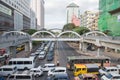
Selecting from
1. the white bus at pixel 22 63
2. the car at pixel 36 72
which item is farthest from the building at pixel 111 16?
the car at pixel 36 72

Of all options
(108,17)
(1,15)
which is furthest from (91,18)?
(1,15)

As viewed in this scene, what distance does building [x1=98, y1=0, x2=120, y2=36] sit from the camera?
78.8 metres

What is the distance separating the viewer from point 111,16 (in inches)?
3447

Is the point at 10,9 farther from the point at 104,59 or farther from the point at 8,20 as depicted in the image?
the point at 104,59

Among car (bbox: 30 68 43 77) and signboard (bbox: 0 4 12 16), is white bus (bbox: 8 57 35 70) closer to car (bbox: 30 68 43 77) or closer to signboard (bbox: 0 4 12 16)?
car (bbox: 30 68 43 77)

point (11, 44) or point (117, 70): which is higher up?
point (11, 44)

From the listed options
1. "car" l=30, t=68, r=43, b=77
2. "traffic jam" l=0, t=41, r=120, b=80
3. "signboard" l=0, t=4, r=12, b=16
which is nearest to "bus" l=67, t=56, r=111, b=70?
"traffic jam" l=0, t=41, r=120, b=80

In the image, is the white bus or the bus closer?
the white bus

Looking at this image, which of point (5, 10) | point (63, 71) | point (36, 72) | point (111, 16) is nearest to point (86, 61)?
point (63, 71)

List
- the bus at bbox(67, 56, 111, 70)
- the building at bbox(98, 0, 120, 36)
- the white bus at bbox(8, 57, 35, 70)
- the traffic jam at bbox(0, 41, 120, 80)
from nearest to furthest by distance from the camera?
the traffic jam at bbox(0, 41, 120, 80)
the white bus at bbox(8, 57, 35, 70)
the bus at bbox(67, 56, 111, 70)
the building at bbox(98, 0, 120, 36)

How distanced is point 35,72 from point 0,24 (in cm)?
4922

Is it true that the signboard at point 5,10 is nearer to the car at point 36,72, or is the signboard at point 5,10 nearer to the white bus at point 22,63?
the white bus at point 22,63

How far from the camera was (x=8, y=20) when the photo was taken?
93.1 meters

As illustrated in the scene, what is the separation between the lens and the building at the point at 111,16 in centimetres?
7881
